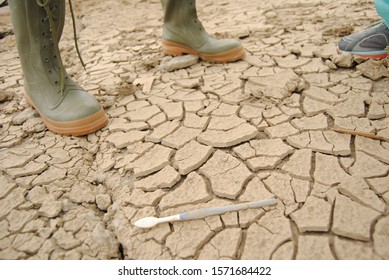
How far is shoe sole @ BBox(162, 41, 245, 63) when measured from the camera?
194 centimetres

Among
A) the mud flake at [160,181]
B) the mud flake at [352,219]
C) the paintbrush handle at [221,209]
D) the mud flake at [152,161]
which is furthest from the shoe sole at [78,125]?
the mud flake at [352,219]

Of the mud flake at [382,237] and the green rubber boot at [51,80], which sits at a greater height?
the green rubber boot at [51,80]

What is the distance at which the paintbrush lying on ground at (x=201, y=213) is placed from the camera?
0.98m

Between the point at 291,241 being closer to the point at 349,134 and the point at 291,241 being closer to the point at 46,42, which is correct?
the point at 349,134

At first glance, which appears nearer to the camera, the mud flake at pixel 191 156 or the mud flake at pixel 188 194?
the mud flake at pixel 188 194

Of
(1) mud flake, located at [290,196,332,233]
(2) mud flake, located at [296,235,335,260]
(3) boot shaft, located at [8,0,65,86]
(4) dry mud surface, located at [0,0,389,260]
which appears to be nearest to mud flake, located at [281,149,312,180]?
(4) dry mud surface, located at [0,0,389,260]

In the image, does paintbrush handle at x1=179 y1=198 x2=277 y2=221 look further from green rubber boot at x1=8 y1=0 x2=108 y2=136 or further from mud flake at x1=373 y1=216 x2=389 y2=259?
green rubber boot at x1=8 y1=0 x2=108 y2=136

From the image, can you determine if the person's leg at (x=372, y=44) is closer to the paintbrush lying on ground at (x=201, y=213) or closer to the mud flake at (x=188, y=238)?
the paintbrush lying on ground at (x=201, y=213)

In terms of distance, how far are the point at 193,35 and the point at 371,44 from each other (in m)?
1.09

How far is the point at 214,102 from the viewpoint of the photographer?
1.61 m

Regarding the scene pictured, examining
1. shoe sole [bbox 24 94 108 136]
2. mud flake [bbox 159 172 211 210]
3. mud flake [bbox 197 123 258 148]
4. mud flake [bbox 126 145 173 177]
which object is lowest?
mud flake [bbox 159 172 211 210]

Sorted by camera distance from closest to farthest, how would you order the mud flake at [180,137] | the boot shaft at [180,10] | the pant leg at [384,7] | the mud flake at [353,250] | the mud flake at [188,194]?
the mud flake at [353,250]
the mud flake at [188,194]
the mud flake at [180,137]
the pant leg at [384,7]
the boot shaft at [180,10]

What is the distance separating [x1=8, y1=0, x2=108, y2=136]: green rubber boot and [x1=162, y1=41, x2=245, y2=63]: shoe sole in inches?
32.2

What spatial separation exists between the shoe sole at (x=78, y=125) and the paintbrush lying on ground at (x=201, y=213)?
631 mm
